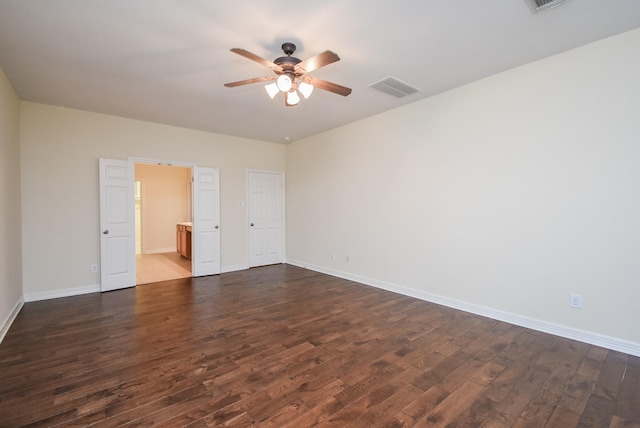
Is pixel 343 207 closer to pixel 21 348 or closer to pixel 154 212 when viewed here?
pixel 21 348

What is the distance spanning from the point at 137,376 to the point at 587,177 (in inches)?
173

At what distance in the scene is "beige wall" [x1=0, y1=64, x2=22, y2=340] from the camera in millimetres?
3088

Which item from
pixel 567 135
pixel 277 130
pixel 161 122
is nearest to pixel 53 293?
pixel 161 122

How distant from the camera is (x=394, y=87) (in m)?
3.63

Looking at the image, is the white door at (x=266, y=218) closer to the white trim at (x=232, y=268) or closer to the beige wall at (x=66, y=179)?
the white trim at (x=232, y=268)

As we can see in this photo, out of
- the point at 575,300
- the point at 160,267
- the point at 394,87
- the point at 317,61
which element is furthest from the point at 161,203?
the point at 575,300

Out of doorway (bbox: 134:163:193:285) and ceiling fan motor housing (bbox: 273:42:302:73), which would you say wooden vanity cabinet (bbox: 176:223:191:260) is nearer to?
doorway (bbox: 134:163:193:285)

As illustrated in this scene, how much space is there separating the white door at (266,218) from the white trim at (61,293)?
2735 millimetres

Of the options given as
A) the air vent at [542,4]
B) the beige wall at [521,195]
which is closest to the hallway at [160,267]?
the beige wall at [521,195]

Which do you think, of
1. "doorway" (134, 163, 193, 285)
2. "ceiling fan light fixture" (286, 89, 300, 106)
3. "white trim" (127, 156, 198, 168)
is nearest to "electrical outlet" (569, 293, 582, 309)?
"ceiling fan light fixture" (286, 89, 300, 106)

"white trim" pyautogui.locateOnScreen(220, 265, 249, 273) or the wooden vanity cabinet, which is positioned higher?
the wooden vanity cabinet

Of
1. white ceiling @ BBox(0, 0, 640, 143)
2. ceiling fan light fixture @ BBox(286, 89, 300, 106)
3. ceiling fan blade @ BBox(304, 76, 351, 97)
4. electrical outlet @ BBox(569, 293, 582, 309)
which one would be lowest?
electrical outlet @ BBox(569, 293, 582, 309)

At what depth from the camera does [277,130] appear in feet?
18.3

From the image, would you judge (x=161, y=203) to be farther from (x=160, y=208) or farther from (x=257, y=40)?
(x=257, y=40)
